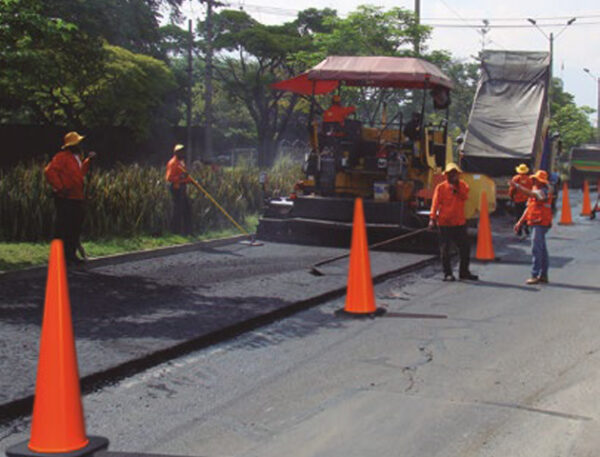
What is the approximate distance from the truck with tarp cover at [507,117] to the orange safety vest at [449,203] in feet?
34.5

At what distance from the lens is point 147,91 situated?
30.4 meters

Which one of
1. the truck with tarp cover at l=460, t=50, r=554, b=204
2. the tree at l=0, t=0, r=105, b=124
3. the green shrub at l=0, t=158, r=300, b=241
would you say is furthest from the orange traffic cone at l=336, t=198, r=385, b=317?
the truck with tarp cover at l=460, t=50, r=554, b=204

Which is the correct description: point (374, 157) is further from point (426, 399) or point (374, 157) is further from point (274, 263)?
point (426, 399)

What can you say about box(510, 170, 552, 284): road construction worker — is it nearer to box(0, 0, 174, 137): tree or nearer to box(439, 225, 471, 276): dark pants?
box(439, 225, 471, 276): dark pants

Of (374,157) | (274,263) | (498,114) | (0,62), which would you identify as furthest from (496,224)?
(0,62)

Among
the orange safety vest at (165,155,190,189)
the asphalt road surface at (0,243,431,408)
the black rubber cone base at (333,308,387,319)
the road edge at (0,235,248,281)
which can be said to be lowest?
the black rubber cone base at (333,308,387,319)

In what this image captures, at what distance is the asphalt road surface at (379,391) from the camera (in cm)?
482

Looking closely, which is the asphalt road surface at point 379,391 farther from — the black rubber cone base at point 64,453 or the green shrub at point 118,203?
the green shrub at point 118,203

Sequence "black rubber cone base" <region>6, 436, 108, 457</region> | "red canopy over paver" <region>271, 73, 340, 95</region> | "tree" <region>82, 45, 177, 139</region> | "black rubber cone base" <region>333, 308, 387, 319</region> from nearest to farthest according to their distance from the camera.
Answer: "black rubber cone base" <region>6, 436, 108, 457</region> < "black rubber cone base" <region>333, 308, 387, 319</region> < "red canopy over paver" <region>271, 73, 340, 95</region> < "tree" <region>82, 45, 177, 139</region>

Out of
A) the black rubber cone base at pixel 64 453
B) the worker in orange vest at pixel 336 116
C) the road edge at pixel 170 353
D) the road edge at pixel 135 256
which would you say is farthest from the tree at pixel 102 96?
the black rubber cone base at pixel 64 453

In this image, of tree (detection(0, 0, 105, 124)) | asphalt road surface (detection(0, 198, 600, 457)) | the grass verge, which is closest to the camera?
asphalt road surface (detection(0, 198, 600, 457))

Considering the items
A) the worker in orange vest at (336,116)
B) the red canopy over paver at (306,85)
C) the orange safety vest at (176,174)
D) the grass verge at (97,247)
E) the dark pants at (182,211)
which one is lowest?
the grass verge at (97,247)

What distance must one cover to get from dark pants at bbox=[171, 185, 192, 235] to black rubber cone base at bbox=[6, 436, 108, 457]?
1111 cm

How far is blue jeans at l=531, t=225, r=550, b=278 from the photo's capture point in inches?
441
